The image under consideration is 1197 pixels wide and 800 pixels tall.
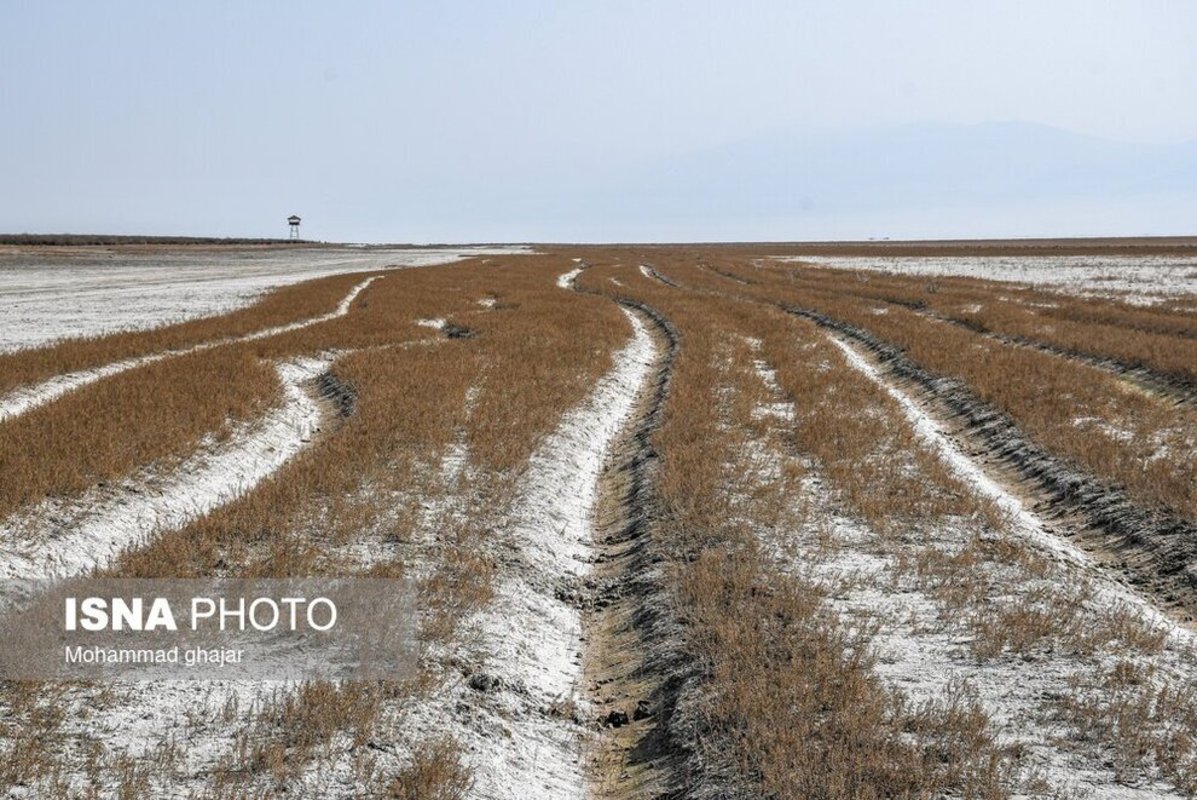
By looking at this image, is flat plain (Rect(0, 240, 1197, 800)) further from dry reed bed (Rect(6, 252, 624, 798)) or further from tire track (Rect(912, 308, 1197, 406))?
tire track (Rect(912, 308, 1197, 406))

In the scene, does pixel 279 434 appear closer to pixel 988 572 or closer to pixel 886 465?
pixel 886 465

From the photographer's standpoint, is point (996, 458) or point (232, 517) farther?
point (996, 458)

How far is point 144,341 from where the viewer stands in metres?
24.2

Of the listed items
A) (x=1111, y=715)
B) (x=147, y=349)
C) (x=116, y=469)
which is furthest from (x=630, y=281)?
(x=1111, y=715)

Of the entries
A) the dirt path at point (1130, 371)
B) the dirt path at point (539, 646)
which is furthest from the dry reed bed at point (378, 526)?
the dirt path at point (1130, 371)

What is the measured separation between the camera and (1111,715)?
6609mm

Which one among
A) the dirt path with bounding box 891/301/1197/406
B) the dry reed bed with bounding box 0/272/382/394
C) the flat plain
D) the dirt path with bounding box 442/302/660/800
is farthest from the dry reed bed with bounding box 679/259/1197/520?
the dry reed bed with bounding box 0/272/382/394

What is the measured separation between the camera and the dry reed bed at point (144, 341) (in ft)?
63.6

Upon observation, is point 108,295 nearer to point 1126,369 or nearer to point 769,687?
point 1126,369

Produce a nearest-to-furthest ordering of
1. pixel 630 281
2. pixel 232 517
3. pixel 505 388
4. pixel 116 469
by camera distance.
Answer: pixel 232 517
pixel 116 469
pixel 505 388
pixel 630 281

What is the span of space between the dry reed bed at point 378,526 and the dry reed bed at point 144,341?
276 centimetres

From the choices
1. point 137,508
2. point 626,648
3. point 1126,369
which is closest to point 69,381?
point 137,508

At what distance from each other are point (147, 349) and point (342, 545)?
15754 millimetres

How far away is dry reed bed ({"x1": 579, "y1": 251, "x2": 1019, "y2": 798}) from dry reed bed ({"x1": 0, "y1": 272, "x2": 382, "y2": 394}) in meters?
13.5
